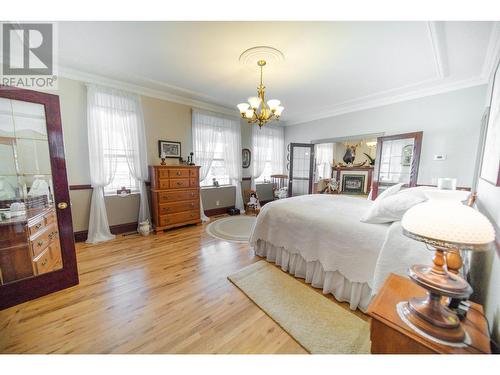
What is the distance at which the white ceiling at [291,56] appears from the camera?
1.87 m

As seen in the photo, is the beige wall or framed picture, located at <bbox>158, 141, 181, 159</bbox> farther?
framed picture, located at <bbox>158, 141, 181, 159</bbox>

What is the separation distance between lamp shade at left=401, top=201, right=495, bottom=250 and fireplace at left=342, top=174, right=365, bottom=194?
6899mm

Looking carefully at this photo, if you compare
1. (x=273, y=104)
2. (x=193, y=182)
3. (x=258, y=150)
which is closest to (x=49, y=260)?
(x=193, y=182)

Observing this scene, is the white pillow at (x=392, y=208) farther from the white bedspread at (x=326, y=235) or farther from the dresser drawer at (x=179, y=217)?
the dresser drawer at (x=179, y=217)

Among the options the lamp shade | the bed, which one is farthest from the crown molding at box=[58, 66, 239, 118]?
the lamp shade

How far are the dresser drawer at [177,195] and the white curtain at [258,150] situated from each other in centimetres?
192

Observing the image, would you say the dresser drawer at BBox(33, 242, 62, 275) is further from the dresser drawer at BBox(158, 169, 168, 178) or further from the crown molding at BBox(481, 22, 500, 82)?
the crown molding at BBox(481, 22, 500, 82)

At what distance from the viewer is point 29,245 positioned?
6.06ft

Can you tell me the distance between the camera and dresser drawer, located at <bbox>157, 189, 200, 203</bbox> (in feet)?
11.4

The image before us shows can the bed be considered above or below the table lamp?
below

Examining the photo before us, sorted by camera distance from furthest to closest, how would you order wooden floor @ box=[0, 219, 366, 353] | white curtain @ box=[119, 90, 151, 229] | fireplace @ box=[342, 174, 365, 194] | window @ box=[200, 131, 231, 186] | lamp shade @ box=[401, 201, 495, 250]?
fireplace @ box=[342, 174, 365, 194], window @ box=[200, 131, 231, 186], white curtain @ box=[119, 90, 151, 229], wooden floor @ box=[0, 219, 366, 353], lamp shade @ box=[401, 201, 495, 250]

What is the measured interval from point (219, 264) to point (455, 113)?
4.43m


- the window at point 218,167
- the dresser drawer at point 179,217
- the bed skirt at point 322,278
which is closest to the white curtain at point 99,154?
the dresser drawer at point 179,217
